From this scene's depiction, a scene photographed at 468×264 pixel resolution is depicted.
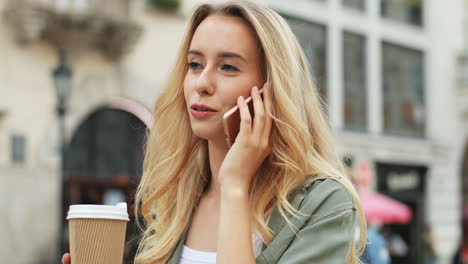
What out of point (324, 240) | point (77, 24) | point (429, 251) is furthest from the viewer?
point (429, 251)

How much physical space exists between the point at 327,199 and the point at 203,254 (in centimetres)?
45

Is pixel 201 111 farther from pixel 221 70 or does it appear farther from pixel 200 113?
pixel 221 70

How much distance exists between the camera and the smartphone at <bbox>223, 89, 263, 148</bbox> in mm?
1903

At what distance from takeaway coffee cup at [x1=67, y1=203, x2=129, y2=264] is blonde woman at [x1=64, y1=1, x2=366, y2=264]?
0.28 metres

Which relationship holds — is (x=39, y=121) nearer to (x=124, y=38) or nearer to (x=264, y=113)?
(x=124, y=38)

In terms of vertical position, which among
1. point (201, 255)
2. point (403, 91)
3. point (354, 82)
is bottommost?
point (201, 255)

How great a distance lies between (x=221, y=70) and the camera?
6.53 ft

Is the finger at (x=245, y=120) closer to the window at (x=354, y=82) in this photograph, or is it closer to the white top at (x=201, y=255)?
the white top at (x=201, y=255)

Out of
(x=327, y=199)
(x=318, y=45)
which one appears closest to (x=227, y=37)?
(x=327, y=199)

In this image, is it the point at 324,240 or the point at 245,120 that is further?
the point at 245,120

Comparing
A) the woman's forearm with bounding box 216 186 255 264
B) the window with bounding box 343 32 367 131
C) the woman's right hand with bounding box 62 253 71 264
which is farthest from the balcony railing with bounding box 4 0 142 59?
the woman's forearm with bounding box 216 186 255 264

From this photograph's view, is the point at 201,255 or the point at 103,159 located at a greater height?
the point at 201,255

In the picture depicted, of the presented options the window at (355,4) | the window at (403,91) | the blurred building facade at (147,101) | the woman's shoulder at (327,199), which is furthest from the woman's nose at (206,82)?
the window at (403,91)

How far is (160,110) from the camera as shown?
7.91 ft
